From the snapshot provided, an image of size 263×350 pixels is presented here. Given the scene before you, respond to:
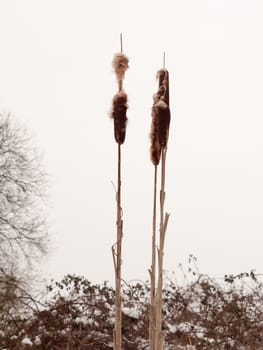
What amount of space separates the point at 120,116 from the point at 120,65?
149 millimetres

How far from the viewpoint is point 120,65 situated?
4.92 ft

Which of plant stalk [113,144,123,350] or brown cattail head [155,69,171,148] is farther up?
brown cattail head [155,69,171,148]

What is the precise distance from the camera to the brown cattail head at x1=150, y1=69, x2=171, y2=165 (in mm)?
1429

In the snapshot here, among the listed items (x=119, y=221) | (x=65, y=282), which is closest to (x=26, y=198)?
(x=65, y=282)

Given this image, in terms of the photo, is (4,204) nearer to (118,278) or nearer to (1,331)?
(1,331)

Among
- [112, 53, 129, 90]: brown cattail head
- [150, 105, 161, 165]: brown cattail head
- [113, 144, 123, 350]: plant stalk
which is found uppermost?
[112, 53, 129, 90]: brown cattail head

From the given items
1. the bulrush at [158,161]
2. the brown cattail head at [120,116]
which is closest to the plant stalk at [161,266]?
the bulrush at [158,161]

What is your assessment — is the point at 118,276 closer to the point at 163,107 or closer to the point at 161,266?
the point at 161,266

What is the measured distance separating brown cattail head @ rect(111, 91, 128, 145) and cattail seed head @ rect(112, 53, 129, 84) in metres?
0.08

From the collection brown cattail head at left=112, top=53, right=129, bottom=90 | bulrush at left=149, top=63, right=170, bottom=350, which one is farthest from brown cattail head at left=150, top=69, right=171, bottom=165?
brown cattail head at left=112, top=53, right=129, bottom=90

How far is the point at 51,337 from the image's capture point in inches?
193

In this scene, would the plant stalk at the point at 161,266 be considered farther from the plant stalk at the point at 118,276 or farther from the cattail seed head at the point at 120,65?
Answer: the cattail seed head at the point at 120,65

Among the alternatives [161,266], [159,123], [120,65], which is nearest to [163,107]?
[159,123]

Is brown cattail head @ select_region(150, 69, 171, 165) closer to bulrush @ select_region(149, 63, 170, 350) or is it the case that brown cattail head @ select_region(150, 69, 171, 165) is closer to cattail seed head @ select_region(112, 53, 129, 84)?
bulrush @ select_region(149, 63, 170, 350)
